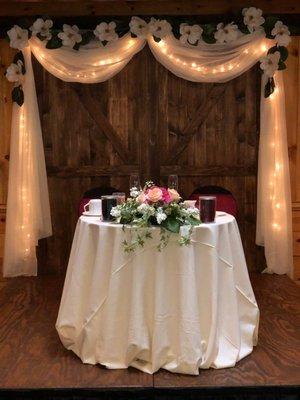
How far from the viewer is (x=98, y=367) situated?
2.50m

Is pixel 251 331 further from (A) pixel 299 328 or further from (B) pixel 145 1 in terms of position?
(B) pixel 145 1

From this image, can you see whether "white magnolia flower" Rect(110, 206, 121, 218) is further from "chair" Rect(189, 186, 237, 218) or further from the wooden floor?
"chair" Rect(189, 186, 237, 218)

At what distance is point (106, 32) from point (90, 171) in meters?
1.22

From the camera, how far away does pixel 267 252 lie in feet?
14.1

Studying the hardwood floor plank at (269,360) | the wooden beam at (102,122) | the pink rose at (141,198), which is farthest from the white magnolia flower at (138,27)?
the hardwood floor plank at (269,360)

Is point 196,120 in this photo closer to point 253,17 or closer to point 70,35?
point 253,17

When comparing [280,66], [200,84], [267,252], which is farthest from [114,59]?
[267,252]

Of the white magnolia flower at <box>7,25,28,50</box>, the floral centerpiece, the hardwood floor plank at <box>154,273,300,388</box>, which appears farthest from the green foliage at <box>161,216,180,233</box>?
the white magnolia flower at <box>7,25,28,50</box>

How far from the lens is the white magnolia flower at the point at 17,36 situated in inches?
163

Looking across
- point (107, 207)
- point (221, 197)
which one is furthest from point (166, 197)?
point (221, 197)

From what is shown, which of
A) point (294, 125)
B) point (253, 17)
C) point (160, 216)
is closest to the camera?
point (160, 216)

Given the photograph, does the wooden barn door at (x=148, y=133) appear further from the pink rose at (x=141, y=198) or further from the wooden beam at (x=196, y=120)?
the pink rose at (x=141, y=198)

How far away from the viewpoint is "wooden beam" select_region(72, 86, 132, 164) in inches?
178

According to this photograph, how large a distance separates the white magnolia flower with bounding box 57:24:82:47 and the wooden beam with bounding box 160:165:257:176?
1.34 metres
